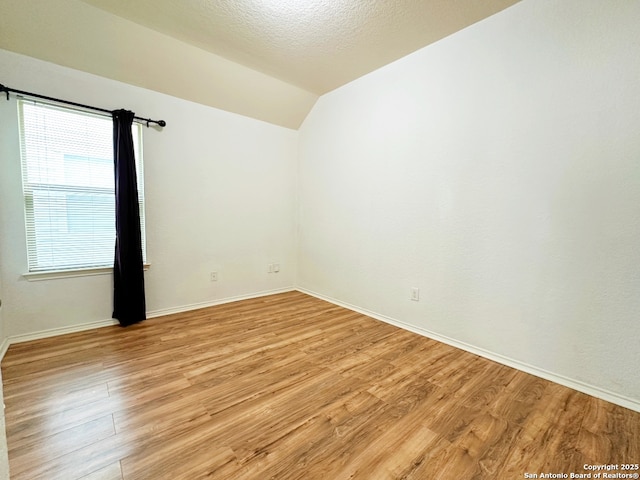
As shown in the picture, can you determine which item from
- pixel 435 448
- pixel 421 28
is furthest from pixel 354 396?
pixel 421 28

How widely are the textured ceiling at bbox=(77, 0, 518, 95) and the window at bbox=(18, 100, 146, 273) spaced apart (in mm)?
1021

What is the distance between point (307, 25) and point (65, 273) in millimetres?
3012

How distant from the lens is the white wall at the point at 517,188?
5.57 ft

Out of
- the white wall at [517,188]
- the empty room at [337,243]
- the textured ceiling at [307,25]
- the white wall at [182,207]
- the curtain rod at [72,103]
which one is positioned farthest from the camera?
the white wall at [182,207]

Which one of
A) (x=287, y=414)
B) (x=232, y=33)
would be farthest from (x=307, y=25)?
(x=287, y=414)

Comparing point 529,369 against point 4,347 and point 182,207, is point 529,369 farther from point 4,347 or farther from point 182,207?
point 4,347

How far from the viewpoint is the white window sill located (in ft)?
7.74

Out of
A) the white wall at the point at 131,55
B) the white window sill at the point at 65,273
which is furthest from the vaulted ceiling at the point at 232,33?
the white window sill at the point at 65,273

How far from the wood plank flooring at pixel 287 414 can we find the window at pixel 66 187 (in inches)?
29.9

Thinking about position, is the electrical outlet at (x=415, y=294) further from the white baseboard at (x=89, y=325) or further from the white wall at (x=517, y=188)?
the white baseboard at (x=89, y=325)

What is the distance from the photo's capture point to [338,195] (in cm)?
347

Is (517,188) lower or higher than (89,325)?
higher

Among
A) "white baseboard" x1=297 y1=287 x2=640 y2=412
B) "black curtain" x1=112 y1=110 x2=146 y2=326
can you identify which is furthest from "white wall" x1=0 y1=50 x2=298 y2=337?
"white baseboard" x1=297 y1=287 x2=640 y2=412

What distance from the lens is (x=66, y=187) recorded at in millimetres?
2477
